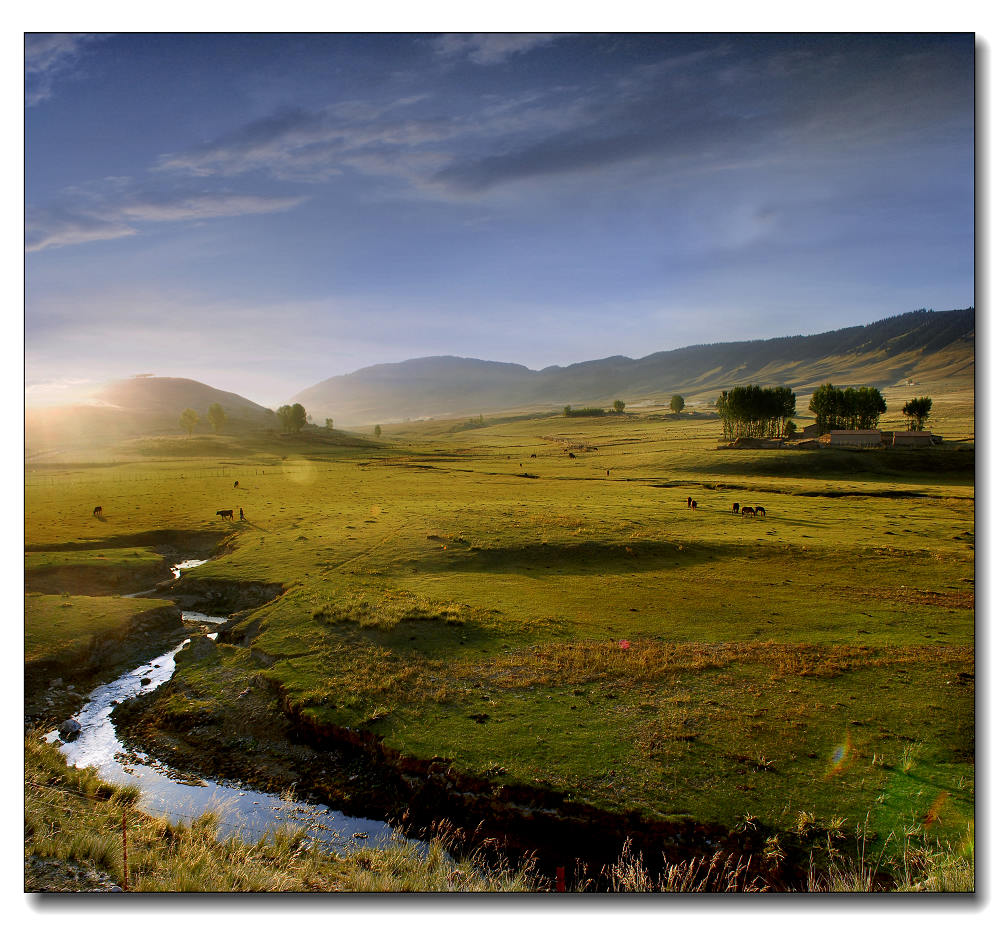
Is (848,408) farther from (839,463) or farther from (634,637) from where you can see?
(634,637)

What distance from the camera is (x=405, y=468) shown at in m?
70.4

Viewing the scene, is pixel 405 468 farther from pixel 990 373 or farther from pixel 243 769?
pixel 990 373

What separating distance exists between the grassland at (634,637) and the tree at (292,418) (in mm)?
85902

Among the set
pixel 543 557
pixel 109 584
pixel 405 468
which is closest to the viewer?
pixel 109 584

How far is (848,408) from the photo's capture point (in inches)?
3204

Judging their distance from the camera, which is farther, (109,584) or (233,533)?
(233,533)

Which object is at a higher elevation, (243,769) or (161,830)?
(161,830)

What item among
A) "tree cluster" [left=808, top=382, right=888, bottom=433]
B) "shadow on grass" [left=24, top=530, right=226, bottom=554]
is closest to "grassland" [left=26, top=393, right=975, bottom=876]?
"shadow on grass" [left=24, top=530, right=226, bottom=554]

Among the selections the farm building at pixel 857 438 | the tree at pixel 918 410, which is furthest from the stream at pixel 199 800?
the tree at pixel 918 410

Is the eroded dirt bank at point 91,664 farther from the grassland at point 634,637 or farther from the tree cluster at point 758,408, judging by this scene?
the tree cluster at point 758,408

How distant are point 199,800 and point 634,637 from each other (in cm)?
1241

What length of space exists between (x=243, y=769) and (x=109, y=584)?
609 inches
